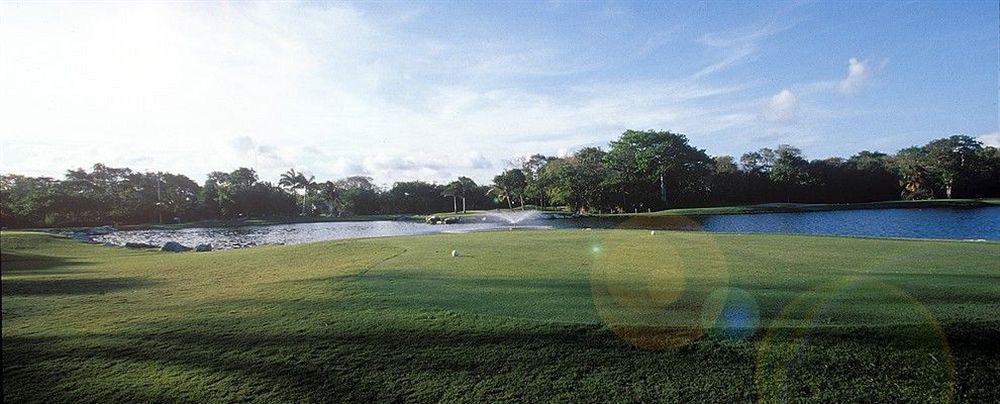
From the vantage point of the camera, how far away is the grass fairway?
4648mm

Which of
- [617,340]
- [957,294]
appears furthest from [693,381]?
[957,294]

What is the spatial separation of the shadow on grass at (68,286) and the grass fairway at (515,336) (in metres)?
0.05

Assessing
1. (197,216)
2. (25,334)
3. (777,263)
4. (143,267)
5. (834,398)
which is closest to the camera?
(834,398)

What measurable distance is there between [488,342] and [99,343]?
4273 mm

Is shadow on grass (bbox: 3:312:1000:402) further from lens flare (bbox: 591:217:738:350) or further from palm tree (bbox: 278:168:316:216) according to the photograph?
palm tree (bbox: 278:168:316:216)

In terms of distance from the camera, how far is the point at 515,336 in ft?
18.5

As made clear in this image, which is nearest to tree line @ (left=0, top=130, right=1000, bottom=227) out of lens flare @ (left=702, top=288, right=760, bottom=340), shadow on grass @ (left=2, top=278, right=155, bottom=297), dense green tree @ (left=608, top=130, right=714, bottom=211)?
dense green tree @ (left=608, top=130, right=714, bottom=211)

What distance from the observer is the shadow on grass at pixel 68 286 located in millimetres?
8391

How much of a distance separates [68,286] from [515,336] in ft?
27.6

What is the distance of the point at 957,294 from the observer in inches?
278

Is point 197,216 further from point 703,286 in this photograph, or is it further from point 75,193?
point 703,286

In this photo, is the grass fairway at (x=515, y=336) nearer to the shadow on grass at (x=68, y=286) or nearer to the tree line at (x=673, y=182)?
the shadow on grass at (x=68, y=286)

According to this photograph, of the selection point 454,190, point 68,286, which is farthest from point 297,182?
point 68,286

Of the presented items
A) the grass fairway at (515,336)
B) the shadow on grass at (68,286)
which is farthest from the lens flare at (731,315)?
the shadow on grass at (68,286)
